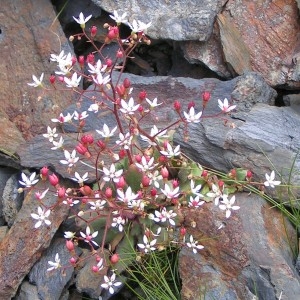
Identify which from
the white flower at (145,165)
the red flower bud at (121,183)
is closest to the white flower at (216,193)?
the white flower at (145,165)

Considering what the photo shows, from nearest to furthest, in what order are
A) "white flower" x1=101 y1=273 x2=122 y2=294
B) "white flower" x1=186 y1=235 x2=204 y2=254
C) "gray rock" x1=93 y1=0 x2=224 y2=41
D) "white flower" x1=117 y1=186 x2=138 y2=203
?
1. "white flower" x1=117 y1=186 x2=138 y2=203
2. "white flower" x1=101 y1=273 x2=122 y2=294
3. "white flower" x1=186 y1=235 x2=204 y2=254
4. "gray rock" x1=93 y1=0 x2=224 y2=41

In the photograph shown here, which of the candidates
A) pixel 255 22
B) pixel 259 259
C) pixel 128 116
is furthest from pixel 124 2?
pixel 259 259

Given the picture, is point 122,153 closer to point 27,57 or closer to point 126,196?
point 126,196

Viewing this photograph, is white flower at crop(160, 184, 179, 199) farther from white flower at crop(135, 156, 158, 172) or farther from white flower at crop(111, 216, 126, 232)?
white flower at crop(111, 216, 126, 232)

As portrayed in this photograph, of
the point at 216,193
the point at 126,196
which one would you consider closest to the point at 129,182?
the point at 126,196

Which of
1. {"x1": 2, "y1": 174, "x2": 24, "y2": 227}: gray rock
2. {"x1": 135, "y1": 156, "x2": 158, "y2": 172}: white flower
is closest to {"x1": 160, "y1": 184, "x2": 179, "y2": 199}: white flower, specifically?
{"x1": 135, "y1": 156, "x2": 158, "y2": 172}: white flower

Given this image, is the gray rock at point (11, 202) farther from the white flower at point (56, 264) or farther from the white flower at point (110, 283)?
the white flower at point (110, 283)
